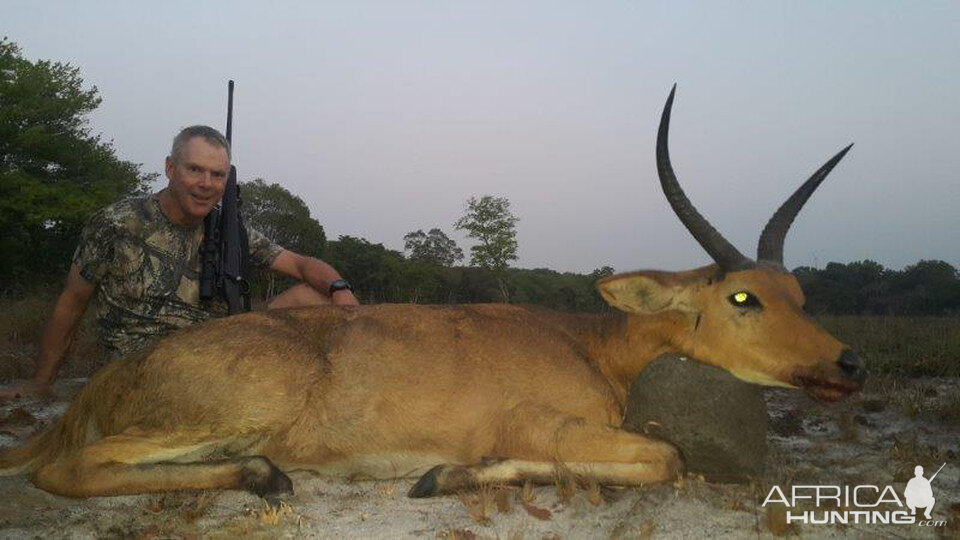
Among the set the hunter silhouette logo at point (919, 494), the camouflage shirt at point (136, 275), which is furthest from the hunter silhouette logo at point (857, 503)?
the camouflage shirt at point (136, 275)

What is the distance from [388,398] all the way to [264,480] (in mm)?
789

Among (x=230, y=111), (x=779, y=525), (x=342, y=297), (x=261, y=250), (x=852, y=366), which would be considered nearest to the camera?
(x=779, y=525)

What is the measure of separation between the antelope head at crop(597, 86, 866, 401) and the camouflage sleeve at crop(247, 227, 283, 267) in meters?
3.64

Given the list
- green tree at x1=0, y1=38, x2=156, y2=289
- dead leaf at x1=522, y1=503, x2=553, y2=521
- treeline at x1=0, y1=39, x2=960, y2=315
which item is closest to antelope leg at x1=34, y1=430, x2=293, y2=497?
dead leaf at x1=522, y1=503, x2=553, y2=521

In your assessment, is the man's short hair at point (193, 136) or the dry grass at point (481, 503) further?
the man's short hair at point (193, 136)

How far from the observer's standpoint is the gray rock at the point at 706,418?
14.3ft

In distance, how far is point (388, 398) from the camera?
4.29 metres

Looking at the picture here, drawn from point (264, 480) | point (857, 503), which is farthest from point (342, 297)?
point (857, 503)

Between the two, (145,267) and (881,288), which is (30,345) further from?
(881,288)

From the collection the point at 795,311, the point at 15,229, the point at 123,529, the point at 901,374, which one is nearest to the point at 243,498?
the point at 123,529

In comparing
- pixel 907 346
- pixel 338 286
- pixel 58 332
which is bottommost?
pixel 907 346

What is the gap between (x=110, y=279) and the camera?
6.14 meters

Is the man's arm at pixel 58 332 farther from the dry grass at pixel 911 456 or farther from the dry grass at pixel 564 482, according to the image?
the dry grass at pixel 911 456

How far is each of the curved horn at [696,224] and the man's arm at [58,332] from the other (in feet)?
15.1
